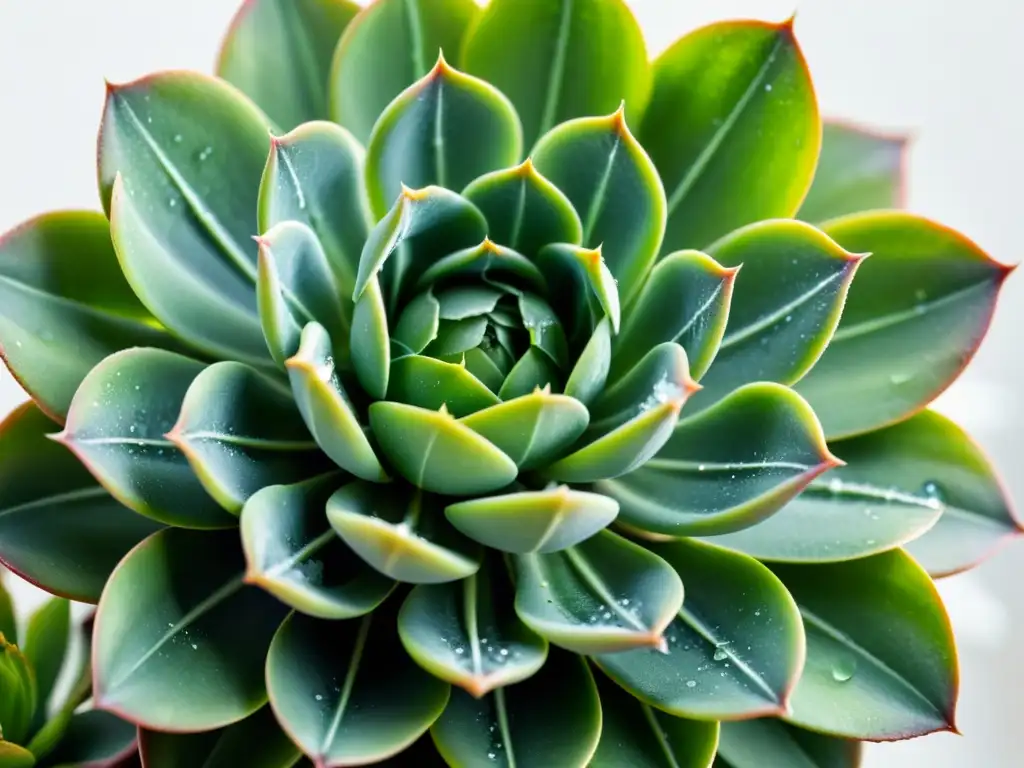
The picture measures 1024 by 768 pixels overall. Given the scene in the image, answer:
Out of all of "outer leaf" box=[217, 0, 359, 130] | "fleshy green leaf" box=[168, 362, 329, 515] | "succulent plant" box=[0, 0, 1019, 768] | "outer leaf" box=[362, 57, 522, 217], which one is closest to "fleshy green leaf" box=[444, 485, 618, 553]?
"succulent plant" box=[0, 0, 1019, 768]

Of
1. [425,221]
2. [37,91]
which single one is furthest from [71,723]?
[37,91]

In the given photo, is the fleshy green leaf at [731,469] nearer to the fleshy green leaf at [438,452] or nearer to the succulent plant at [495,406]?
the succulent plant at [495,406]

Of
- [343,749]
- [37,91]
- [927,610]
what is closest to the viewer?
[343,749]

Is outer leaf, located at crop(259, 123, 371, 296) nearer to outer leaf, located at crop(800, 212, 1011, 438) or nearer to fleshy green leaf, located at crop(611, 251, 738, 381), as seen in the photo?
fleshy green leaf, located at crop(611, 251, 738, 381)

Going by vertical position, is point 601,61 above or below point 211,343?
above

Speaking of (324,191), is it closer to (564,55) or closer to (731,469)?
(564,55)

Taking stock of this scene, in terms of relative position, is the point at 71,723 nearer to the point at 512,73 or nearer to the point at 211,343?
the point at 211,343
